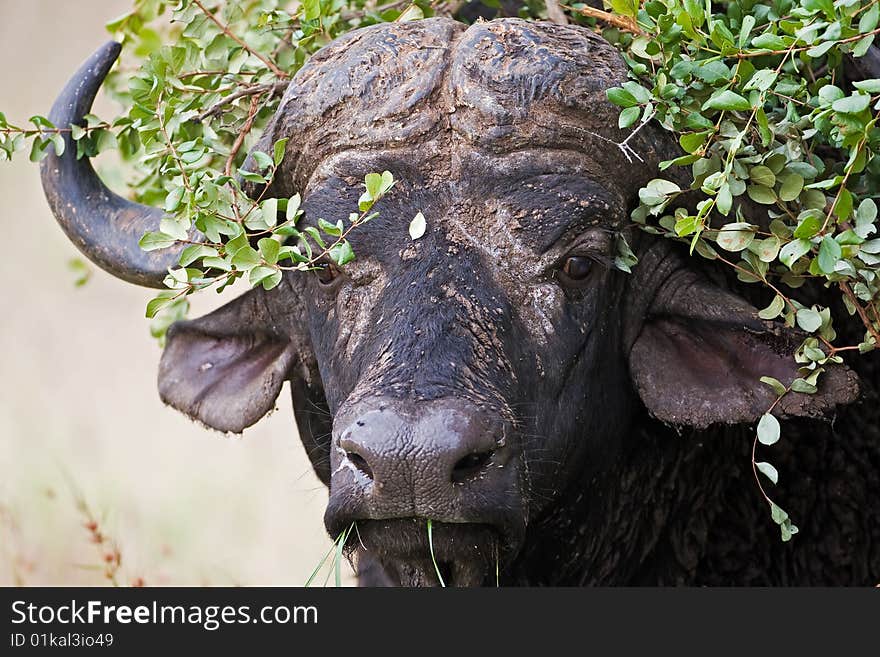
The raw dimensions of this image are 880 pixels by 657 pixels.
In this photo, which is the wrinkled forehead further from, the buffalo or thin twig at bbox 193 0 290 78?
thin twig at bbox 193 0 290 78

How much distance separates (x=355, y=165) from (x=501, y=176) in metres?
0.44

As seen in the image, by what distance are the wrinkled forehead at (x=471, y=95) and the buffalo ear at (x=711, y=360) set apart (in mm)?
510

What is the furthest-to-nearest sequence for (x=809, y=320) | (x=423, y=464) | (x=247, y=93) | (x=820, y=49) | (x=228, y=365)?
(x=228, y=365)
(x=247, y=93)
(x=809, y=320)
(x=820, y=49)
(x=423, y=464)

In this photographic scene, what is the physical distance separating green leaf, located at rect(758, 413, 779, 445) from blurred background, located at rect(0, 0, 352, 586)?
10.5 feet

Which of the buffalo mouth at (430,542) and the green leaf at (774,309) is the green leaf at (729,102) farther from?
the buffalo mouth at (430,542)

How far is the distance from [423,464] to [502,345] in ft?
1.70

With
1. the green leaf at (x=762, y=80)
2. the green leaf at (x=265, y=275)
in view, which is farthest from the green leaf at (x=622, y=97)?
the green leaf at (x=265, y=275)

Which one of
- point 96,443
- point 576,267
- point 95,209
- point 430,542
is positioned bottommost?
point 96,443

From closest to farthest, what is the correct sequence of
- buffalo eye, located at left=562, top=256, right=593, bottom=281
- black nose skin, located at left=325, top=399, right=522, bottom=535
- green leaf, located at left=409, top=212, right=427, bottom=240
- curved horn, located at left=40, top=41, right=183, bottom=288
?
black nose skin, located at left=325, top=399, right=522, bottom=535 < green leaf, located at left=409, top=212, right=427, bottom=240 < buffalo eye, located at left=562, top=256, right=593, bottom=281 < curved horn, located at left=40, top=41, right=183, bottom=288

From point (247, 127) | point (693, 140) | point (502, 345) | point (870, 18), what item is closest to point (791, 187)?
point (693, 140)

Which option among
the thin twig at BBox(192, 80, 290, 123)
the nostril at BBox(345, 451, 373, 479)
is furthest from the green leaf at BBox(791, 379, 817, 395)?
the thin twig at BBox(192, 80, 290, 123)

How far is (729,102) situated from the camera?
10.7ft

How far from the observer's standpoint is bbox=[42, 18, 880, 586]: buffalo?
321cm

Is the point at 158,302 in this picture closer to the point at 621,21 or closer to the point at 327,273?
the point at 327,273
